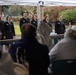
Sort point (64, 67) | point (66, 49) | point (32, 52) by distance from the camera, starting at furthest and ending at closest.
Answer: point (66, 49) < point (32, 52) < point (64, 67)

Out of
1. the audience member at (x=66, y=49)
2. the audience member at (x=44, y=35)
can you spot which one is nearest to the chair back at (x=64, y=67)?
the audience member at (x=66, y=49)

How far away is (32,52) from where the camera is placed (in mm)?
3463

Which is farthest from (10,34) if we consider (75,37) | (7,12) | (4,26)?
(7,12)

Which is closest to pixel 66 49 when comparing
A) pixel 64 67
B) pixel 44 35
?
pixel 64 67

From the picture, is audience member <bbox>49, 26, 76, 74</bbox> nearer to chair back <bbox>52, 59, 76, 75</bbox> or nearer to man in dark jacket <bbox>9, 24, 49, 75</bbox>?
man in dark jacket <bbox>9, 24, 49, 75</bbox>

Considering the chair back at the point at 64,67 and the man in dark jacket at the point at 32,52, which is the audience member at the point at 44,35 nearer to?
the man in dark jacket at the point at 32,52

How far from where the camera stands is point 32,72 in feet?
11.3

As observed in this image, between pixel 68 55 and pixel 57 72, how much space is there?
42 cm

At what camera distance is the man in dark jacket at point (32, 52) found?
11.2ft

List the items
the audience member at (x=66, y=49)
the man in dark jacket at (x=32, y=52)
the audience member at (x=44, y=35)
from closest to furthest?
the man in dark jacket at (x=32, y=52), the audience member at (x=66, y=49), the audience member at (x=44, y=35)

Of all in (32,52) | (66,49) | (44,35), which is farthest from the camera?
(44,35)

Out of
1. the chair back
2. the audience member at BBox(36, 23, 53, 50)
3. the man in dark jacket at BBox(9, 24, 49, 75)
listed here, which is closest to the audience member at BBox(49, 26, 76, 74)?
the man in dark jacket at BBox(9, 24, 49, 75)

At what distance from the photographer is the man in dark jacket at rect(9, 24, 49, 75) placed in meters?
3.42

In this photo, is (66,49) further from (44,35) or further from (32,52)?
(44,35)
